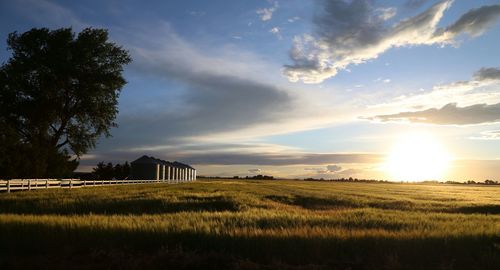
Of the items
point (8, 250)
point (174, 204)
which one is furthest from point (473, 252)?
point (174, 204)

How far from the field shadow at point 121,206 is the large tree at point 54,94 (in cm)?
2174

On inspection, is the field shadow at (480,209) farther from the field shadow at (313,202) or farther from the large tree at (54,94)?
the large tree at (54,94)

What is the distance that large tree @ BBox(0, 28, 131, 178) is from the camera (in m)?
50.4

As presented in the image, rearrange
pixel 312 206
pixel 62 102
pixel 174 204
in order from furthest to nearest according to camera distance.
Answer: pixel 62 102
pixel 312 206
pixel 174 204

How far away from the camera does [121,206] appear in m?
29.5

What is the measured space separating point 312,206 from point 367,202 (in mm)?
5150

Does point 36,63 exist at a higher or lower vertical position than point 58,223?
higher

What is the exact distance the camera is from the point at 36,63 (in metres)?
50.8

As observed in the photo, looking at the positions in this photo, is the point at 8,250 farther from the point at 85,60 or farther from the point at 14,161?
the point at 85,60

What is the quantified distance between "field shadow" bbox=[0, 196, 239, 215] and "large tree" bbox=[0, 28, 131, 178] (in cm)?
2174

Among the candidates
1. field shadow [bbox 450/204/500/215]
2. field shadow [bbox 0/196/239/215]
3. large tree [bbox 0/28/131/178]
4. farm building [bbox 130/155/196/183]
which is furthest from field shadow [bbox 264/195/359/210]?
farm building [bbox 130/155/196/183]

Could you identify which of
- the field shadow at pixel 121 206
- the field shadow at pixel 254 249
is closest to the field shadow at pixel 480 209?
the field shadow at pixel 121 206

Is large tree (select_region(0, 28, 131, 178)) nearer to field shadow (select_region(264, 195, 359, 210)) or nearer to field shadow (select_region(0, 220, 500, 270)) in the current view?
field shadow (select_region(264, 195, 359, 210))

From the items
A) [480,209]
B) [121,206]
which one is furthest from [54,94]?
[480,209]
